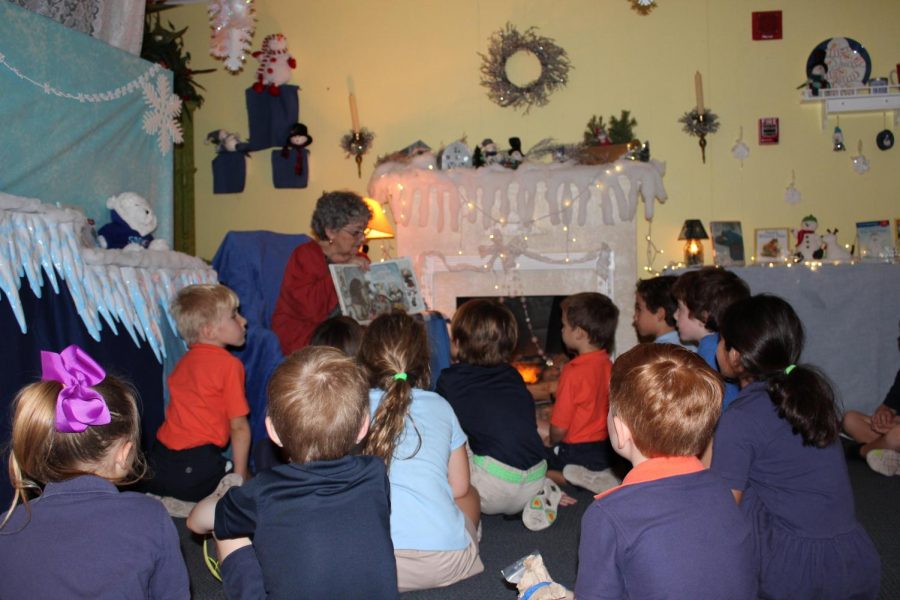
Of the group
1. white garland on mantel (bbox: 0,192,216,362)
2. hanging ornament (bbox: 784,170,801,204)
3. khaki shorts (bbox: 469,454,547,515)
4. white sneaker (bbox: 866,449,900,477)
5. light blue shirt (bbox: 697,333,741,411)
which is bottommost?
white sneaker (bbox: 866,449,900,477)

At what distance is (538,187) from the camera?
513 cm

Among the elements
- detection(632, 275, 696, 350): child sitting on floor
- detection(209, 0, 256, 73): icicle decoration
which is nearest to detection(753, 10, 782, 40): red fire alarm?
detection(632, 275, 696, 350): child sitting on floor

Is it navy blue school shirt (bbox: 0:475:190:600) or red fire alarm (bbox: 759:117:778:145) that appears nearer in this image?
navy blue school shirt (bbox: 0:475:190:600)

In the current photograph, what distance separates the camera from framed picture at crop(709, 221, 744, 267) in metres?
5.11

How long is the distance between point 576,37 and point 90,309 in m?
3.76

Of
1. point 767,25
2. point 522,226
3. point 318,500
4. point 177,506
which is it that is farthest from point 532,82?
point 318,500

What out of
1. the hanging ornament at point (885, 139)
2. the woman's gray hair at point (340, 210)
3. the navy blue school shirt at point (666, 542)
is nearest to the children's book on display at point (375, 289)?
the woman's gray hair at point (340, 210)

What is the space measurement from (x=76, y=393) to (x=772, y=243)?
15.5 feet

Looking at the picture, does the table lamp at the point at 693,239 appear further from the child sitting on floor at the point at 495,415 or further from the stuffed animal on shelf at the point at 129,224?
the stuffed animal on shelf at the point at 129,224

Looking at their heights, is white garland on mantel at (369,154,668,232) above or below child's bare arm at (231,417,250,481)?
above

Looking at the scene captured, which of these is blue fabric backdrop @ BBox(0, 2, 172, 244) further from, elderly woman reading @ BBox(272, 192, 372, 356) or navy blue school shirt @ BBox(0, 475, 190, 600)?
navy blue school shirt @ BBox(0, 475, 190, 600)

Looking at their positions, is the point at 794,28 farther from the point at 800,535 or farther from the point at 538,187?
the point at 800,535

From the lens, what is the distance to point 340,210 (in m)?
4.11

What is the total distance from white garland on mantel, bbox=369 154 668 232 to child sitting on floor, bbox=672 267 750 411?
6.51 feet
